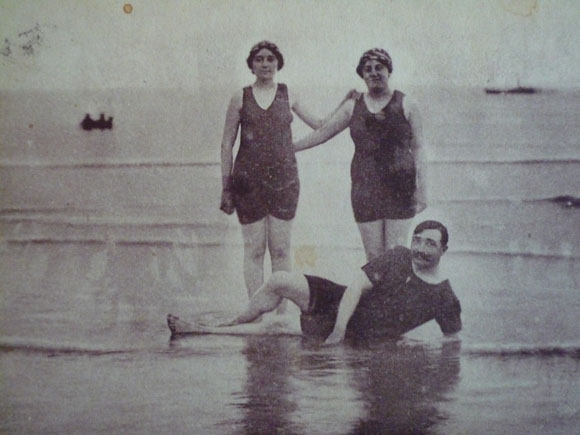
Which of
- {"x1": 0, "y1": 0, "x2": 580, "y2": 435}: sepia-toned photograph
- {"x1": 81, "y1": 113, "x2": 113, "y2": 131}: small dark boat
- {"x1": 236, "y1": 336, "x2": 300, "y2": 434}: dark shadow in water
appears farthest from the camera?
{"x1": 81, "y1": 113, "x2": 113, "y2": 131}: small dark boat

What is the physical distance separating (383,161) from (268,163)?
1.70ft

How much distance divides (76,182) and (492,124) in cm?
193

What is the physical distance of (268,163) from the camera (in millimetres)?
3781

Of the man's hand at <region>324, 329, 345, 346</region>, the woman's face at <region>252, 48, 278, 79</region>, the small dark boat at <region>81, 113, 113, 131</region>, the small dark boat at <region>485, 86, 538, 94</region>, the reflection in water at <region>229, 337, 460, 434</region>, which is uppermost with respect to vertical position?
the woman's face at <region>252, 48, 278, 79</region>

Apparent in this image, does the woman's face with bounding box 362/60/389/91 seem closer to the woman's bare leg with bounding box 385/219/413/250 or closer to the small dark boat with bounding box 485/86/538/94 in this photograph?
the small dark boat with bounding box 485/86/538/94

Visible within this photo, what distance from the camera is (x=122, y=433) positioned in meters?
3.62

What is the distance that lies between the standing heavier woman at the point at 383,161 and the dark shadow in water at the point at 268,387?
588 millimetres

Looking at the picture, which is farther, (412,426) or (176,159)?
(176,159)

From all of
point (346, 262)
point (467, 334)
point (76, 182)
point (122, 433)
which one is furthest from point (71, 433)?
point (467, 334)

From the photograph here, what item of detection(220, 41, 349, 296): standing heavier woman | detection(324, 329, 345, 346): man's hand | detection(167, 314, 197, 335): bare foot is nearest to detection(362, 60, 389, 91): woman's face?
detection(220, 41, 349, 296): standing heavier woman

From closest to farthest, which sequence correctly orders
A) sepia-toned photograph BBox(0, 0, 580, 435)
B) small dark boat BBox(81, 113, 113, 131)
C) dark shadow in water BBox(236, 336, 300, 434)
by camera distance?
dark shadow in water BBox(236, 336, 300, 434), sepia-toned photograph BBox(0, 0, 580, 435), small dark boat BBox(81, 113, 113, 131)

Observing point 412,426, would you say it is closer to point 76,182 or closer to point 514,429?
point 514,429

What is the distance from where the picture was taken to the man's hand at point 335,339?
12.2ft

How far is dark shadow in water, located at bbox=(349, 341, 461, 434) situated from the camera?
3582mm
